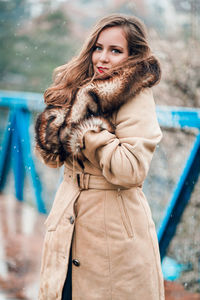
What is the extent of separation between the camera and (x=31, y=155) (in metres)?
3.92

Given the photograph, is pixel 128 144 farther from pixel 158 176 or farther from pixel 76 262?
pixel 158 176

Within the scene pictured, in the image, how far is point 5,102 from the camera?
4039 mm

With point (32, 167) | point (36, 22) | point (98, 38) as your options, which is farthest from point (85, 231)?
point (36, 22)

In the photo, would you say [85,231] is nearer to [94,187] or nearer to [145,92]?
[94,187]

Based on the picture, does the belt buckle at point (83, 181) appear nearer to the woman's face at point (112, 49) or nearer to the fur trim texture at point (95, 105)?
the fur trim texture at point (95, 105)

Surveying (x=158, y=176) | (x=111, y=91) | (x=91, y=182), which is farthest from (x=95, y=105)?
(x=158, y=176)

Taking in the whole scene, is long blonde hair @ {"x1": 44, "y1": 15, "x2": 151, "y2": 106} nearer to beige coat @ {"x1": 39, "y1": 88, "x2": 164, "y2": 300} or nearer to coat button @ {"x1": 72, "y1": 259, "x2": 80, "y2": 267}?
beige coat @ {"x1": 39, "y1": 88, "x2": 164, "y2": 300}

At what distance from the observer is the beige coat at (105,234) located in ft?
5.41

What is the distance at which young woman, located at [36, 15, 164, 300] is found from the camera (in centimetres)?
163

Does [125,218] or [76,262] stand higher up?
[125,218]

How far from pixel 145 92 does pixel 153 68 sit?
4.7 inches

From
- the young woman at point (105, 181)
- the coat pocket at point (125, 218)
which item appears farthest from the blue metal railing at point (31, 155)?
the coat pocket at point (125, 218)

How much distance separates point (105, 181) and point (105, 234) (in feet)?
0.74


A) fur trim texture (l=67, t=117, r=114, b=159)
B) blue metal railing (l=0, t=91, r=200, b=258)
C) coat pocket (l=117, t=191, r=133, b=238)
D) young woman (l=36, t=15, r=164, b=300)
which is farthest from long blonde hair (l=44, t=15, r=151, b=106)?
blue metal railing (l=0, t=91, r=200, b=258)
